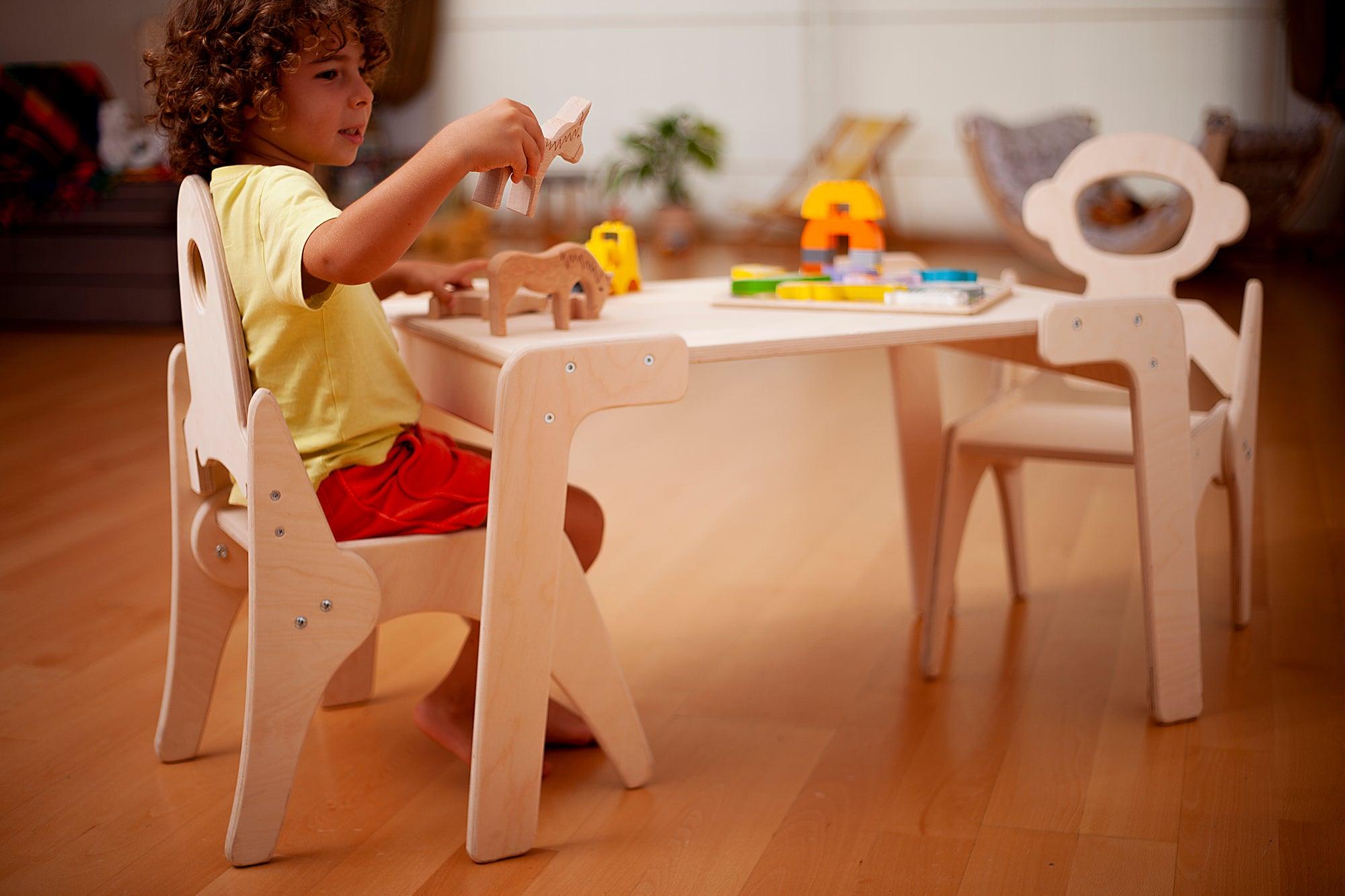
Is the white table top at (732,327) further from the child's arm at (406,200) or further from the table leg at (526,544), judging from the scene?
the child's arm at (406,200)

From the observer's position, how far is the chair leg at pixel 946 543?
6.22 ft

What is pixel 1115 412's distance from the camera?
2.04m

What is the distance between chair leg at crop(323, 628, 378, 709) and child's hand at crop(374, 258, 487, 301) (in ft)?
1.57

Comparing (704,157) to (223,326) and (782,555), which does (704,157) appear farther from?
(223,326)

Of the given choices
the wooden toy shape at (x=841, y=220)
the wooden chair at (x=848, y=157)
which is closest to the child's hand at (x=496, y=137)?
the wooden toy shape at (x=841, y=220)

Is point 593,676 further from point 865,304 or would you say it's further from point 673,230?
point 673,230

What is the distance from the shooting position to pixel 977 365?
4.09 meters

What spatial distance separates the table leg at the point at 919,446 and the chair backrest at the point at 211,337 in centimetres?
104

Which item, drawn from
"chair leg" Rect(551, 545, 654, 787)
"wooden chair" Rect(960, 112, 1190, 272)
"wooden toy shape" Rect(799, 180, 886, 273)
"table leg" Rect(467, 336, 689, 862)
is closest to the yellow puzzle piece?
"wooden toy shape" Rect(799, 180, 886, 273)

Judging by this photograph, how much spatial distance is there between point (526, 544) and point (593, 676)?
21cm

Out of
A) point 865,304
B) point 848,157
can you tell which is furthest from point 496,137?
point 848,157

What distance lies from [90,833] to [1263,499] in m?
2.17

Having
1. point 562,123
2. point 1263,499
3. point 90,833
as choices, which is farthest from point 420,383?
point 1263,499

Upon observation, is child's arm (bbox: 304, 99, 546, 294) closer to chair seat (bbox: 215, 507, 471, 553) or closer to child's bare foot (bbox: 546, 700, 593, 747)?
chair seat (bbox: 215, 507, 471, 553)
